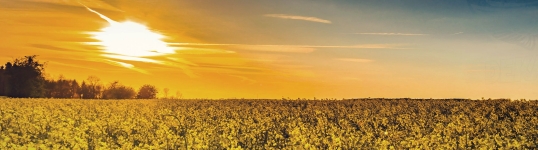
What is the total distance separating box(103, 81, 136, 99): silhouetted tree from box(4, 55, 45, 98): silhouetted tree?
1094 centimetres

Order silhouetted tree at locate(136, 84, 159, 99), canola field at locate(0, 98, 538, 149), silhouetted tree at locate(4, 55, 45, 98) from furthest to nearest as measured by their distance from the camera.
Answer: silhouetted tree at locate(136, 84, 159, 99), silhouetted tree at locate(4, 55, 45, 98), canola field at locate(0, 98, 538, 149)

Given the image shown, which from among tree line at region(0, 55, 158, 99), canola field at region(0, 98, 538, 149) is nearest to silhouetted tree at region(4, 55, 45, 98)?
Answer: tree line at region(0, 55, 158, 99)

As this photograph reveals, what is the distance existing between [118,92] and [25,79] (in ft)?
48.6

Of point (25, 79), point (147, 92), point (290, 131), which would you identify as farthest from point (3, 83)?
point (290, 131)

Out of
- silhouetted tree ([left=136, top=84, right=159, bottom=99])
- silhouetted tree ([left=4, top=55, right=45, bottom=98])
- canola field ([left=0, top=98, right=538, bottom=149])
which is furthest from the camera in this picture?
silhouetted tree ([left=136, top=84, right=159, bottom=99])

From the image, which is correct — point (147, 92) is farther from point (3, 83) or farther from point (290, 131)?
point (290, 131)

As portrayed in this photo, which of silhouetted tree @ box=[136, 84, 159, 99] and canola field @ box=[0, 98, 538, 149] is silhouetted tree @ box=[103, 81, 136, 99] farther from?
canola field @ box=[0, 98, 538, 149]

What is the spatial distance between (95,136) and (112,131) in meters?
3.46

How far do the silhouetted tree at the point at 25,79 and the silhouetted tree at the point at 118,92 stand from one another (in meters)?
10.9

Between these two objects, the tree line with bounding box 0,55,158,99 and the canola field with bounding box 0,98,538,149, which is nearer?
the canola field with bounding box 0,98,538,149

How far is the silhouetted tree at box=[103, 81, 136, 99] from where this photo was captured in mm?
88875

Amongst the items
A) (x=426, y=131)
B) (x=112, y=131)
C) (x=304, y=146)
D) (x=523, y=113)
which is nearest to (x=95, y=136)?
(x=112, y=131)

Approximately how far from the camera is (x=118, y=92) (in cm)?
9012

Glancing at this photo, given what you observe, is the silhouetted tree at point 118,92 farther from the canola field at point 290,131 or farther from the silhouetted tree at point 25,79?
the canola field at point 290,131
